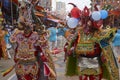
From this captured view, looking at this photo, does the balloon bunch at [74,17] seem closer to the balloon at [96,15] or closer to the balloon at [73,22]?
the balloon at [73,22]

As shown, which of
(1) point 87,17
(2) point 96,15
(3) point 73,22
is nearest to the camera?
(2) point 96,15

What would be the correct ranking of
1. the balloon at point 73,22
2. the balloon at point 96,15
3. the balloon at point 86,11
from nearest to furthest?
the balloon at point 96,15, the balloon at point 86,11, the balloon at point 73,22

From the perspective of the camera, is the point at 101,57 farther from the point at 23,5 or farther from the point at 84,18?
the point at 23,5

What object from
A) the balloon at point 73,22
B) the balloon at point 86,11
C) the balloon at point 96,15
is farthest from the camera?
the balloon at point 73,22

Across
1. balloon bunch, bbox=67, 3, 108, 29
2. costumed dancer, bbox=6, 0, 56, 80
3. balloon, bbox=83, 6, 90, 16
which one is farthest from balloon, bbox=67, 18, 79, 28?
costumed dancer, bbox=6, 0, 56, 80

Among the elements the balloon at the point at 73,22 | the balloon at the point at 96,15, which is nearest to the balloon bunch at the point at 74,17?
the balloon at the point at 73,22

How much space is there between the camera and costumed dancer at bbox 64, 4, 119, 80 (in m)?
6.39

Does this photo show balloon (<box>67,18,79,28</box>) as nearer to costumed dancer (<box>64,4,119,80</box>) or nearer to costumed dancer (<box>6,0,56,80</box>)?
costumed dancer (<box>64,4,119,80</box>)

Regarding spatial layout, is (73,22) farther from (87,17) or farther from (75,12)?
(87,17)

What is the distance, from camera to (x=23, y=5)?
6645 mm

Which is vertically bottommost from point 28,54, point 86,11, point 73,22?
point 28,54

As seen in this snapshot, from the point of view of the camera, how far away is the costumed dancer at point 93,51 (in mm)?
6395

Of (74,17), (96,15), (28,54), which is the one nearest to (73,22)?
(74,17)

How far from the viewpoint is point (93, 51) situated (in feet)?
20.9
